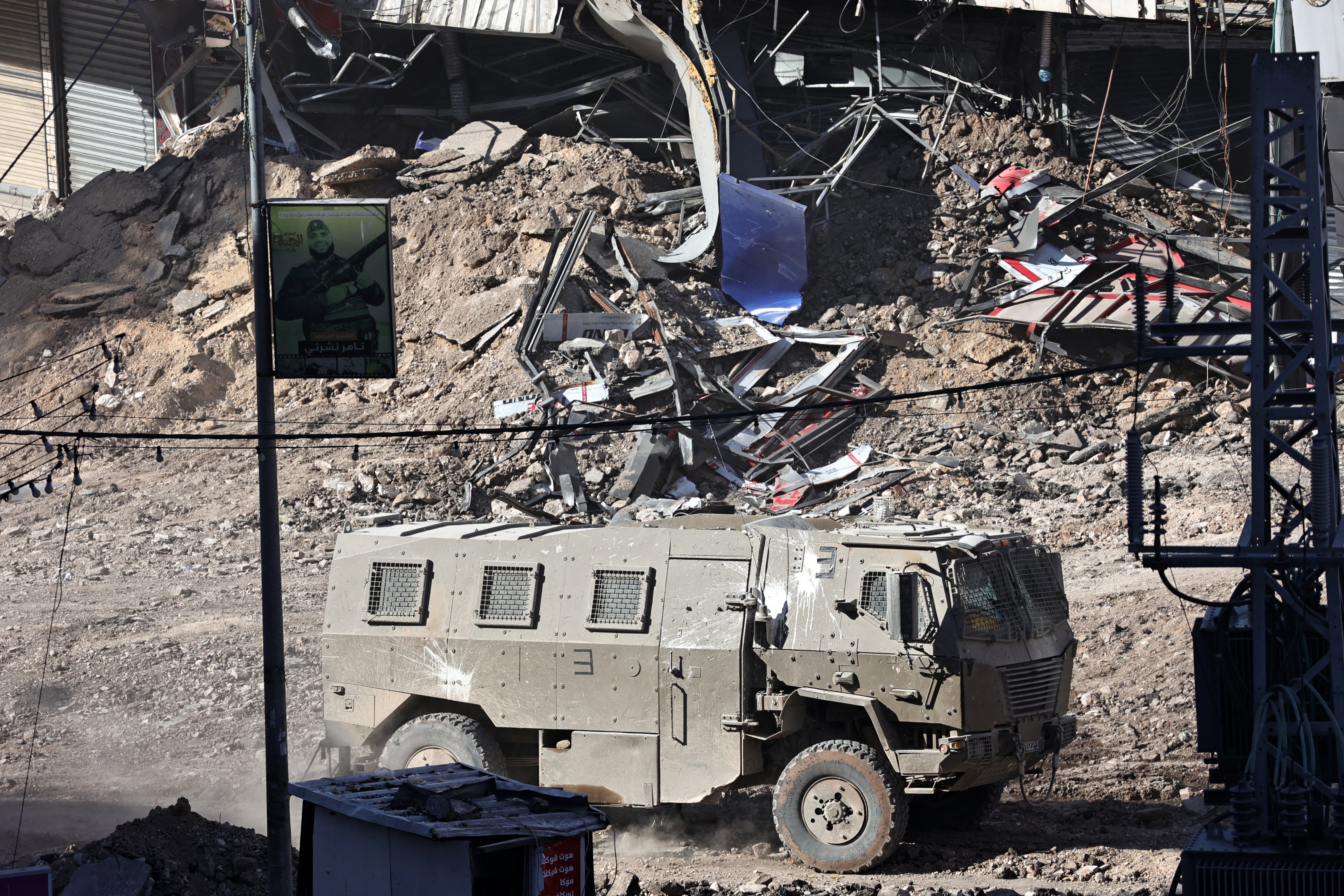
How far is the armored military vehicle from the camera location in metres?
10.9

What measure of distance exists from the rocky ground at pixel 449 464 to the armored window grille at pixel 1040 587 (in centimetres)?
184

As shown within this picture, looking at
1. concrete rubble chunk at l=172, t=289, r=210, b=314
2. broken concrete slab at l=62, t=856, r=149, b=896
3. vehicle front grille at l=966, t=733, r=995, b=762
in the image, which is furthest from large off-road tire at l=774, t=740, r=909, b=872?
concrete rubble chunk at l=172, t=289, r=210, b=314

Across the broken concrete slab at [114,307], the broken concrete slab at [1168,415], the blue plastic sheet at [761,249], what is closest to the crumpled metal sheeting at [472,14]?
the blue plastic sheet at [761,249]

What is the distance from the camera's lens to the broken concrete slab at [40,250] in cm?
2702

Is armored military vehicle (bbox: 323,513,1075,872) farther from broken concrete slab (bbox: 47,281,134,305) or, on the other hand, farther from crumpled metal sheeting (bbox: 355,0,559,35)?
crumpled metal sheeting (bbox: 355,0,559,35)

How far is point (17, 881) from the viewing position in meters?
7.85

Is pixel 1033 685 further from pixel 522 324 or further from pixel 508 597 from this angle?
pixel 522 324

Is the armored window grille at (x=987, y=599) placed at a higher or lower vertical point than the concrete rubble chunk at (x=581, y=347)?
lower

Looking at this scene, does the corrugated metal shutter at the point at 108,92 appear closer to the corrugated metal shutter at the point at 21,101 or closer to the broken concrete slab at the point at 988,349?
the corrugated metal shutter at the point at 21,101

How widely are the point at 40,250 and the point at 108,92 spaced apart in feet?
19.9

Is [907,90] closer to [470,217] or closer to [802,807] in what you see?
[470,217]

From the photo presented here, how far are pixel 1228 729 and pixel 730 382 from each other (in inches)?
542

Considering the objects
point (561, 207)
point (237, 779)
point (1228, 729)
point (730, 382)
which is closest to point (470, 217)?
point (561, 207)

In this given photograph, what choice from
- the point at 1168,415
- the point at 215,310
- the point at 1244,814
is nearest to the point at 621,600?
the point at 1244,814
